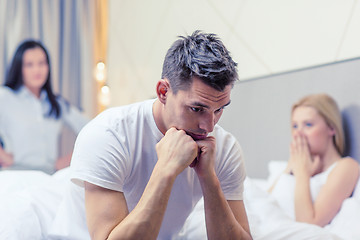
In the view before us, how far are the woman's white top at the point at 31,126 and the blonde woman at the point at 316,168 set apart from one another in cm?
209

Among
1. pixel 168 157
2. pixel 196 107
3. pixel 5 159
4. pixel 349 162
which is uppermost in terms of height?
pixel 196 107

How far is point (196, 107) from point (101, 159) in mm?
271

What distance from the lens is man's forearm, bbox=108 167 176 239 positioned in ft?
2.85

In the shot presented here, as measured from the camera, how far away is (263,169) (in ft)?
6.34

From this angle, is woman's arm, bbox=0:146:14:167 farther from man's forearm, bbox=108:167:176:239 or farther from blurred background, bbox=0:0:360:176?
man's forearm, bbox=108:167:176:239

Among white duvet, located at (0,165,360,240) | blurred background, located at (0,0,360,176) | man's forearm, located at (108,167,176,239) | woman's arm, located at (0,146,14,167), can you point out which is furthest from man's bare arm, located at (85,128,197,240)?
woman's arm, located at (0,146,14,167)

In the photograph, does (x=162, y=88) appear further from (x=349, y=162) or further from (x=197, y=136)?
(x=349, y=162)

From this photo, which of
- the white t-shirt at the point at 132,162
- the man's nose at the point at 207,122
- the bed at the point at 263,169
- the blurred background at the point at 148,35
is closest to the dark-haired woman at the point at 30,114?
the blurred background at the point at 148,35

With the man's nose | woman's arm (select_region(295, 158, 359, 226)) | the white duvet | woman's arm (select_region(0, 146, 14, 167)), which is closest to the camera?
the man's nose

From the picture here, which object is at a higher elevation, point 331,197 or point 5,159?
point 331,197

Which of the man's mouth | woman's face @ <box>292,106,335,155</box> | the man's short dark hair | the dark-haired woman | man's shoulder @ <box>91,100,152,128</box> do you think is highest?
the man's short dark hair

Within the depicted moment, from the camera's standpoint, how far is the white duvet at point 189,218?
3.66 ft

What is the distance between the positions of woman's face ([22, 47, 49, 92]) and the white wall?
2.33 feet

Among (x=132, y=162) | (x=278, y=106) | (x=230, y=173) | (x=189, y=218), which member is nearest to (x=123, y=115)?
(x=132, y=162)
